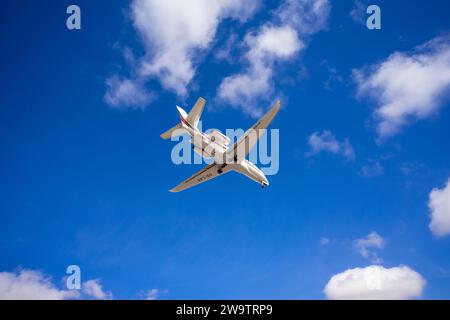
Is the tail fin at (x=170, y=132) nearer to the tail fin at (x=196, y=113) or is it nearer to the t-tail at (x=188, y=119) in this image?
the t-tail at (x=188, y=119)

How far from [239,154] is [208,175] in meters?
7.07

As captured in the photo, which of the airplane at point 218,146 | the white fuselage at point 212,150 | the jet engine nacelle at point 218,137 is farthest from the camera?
the white fuselage at point 212,150

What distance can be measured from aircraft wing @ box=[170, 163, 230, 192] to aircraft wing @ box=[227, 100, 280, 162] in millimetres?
3996

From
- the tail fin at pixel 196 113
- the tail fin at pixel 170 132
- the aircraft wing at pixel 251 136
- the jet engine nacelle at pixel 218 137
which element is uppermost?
the tail fin at pixel 196 113

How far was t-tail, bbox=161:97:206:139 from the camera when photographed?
45719 millimetres

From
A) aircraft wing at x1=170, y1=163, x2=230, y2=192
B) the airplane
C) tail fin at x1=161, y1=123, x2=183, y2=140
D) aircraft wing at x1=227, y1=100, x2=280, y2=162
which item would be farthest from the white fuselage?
aircraft wing at x1=170, y1=163, x2=230, y2=192

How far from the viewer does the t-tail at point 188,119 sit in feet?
150

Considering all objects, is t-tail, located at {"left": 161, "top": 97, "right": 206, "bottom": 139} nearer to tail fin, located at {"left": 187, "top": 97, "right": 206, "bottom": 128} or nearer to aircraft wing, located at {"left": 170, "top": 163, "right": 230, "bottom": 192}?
tail fin, located at {"left": 187, "top": 97, "right": 206, "bottom": 128}

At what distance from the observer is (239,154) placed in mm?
46844

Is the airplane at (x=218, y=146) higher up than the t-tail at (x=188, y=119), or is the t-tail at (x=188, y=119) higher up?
the t-tail at (x=188, y=119)

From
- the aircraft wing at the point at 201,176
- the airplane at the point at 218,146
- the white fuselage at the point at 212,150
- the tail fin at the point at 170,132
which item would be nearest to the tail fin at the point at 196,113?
the airplane at the point at 218,146

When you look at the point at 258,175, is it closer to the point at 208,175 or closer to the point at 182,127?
the point at 208,175
